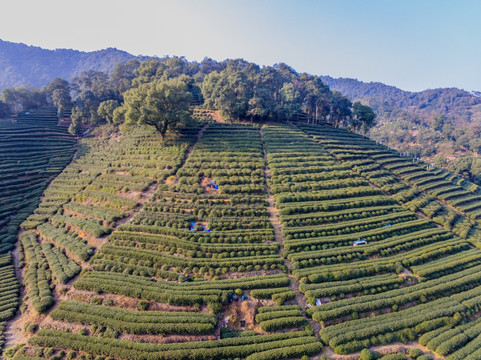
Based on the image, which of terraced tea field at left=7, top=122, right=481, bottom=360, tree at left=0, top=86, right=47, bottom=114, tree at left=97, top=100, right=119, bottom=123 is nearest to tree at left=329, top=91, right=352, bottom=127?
terraced tea field at left=7, top=122, right=481, bottom=360

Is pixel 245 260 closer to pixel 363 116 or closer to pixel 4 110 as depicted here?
pixel 363 116

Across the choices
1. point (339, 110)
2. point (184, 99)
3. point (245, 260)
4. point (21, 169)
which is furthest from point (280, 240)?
point (339, 110)

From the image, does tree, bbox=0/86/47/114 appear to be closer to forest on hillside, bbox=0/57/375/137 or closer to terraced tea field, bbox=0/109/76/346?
forest on hillside, bbox=0/57/375/137

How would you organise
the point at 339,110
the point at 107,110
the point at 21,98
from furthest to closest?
the point at 339,110, the point at 21,98, the point at 107,110

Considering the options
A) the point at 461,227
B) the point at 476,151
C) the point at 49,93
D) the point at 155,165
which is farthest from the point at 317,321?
the point at 476,151

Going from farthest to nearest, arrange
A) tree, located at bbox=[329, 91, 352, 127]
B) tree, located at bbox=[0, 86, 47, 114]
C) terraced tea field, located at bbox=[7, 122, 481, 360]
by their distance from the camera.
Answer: tree, located at bbox=[329, 91, 352, 127] < tree, located at bbox=[0, 86, 47, 114] < terraced tea field, located at bbox=[7, 122, 481, 360]
